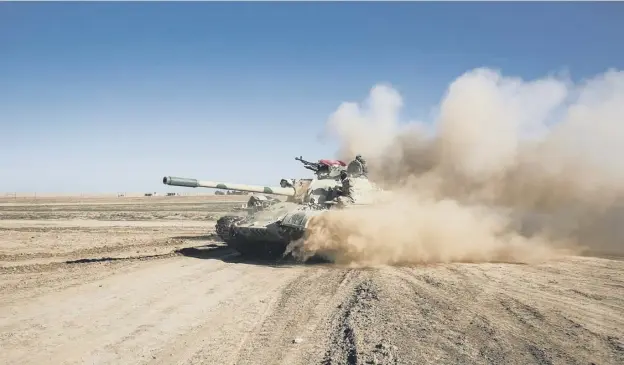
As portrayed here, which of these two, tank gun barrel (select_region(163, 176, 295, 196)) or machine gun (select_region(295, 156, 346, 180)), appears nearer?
tank gun barrel (select_region(163, 176, 295, 196))

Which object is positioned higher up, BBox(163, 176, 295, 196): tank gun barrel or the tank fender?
BBox(163, 176, 295, 196): tank gun barrel

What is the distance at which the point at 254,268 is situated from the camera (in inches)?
519

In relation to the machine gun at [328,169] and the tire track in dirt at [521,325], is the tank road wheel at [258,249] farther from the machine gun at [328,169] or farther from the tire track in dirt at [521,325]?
the tire track in dirt at [521,325]

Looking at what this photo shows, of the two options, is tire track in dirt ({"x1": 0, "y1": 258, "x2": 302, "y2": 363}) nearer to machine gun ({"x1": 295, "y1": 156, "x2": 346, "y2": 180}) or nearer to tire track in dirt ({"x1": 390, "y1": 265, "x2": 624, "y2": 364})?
tire track in dirt ({"x1": 390, "y1": 265, "x2": 624, "y2": 364})

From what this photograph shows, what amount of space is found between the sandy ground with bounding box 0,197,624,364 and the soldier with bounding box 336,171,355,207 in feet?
7.80

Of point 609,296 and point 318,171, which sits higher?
point 318,171

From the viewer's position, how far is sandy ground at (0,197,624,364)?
598 centimetres

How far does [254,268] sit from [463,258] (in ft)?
19.6

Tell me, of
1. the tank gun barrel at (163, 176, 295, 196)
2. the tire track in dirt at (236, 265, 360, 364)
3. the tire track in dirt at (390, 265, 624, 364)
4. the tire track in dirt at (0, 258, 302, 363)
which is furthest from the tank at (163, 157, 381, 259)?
the tire track in dirt at (390, 265, 624, 364)

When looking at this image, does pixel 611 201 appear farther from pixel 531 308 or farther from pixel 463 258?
pixel 531 308

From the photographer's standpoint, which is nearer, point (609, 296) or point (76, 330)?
point (76, 330)

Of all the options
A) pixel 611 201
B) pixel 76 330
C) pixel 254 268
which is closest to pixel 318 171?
pixel 254 268

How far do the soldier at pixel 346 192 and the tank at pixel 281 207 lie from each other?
86mm

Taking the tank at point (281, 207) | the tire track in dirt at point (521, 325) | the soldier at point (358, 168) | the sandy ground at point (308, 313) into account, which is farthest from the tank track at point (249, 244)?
the tire track in dirt at point (521, 325)
